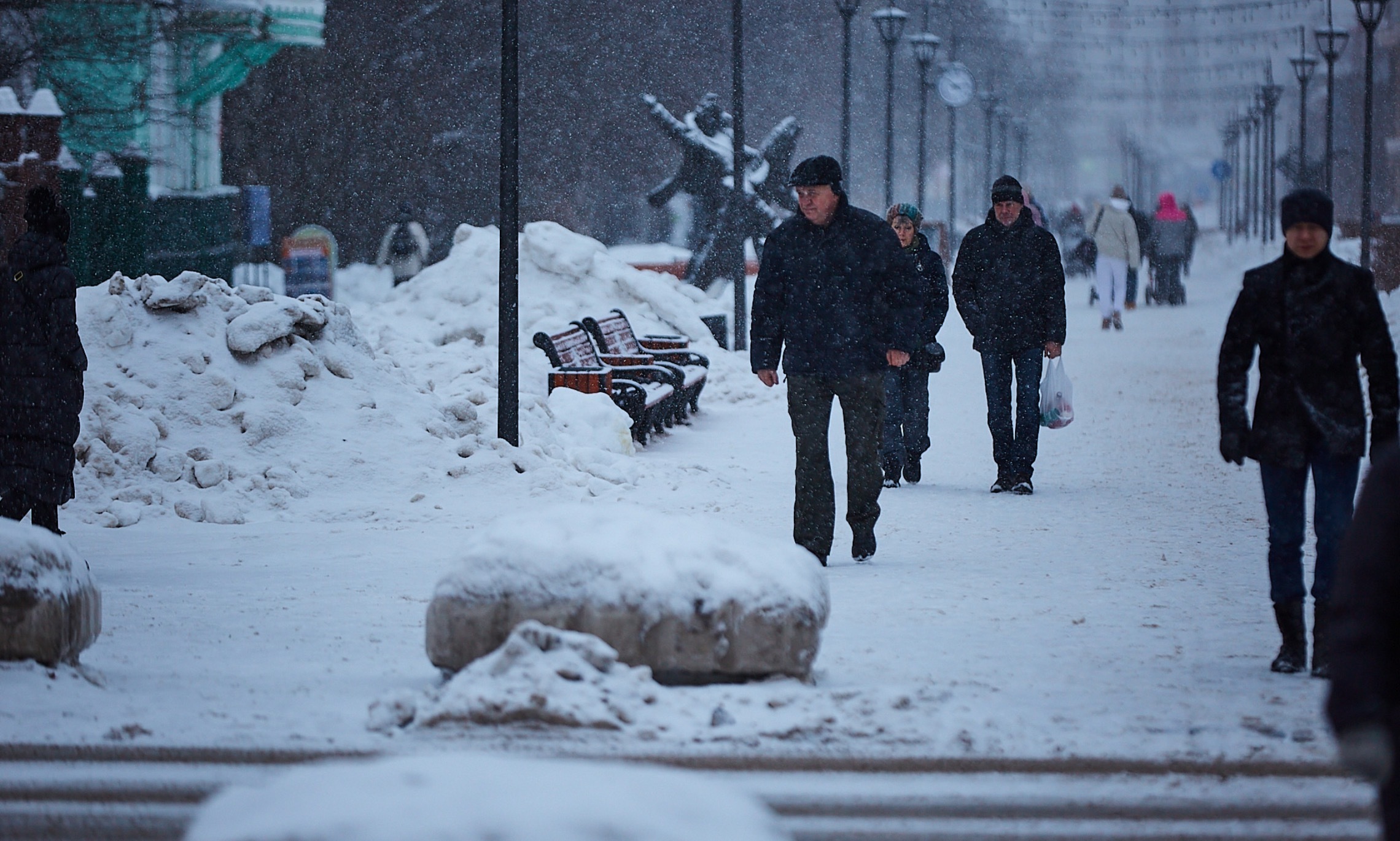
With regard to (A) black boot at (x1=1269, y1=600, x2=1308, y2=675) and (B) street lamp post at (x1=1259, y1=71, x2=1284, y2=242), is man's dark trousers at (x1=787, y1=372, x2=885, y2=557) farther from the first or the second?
(B) street lamp post at (x1=1259, y1=71, x2=1284, y2=242)

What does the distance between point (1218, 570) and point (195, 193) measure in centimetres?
2714

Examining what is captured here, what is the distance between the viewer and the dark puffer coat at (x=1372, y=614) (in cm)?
279

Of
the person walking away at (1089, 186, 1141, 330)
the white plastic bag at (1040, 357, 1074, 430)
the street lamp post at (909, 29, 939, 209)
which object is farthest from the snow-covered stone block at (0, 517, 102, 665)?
the street lamp post at (909, 29, 939, 209)

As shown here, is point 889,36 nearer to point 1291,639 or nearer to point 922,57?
point 922,57

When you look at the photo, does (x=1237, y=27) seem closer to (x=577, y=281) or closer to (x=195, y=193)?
(x=195, y=193)

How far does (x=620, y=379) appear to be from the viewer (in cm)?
1395

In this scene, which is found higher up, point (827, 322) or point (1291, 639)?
point (827, 322)

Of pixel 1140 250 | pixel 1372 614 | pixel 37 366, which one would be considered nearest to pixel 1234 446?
pixel 1372 614

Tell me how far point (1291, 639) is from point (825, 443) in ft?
8.68

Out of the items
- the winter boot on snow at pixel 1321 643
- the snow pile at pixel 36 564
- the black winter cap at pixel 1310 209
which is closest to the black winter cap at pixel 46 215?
the snow pile at pixel 36 564

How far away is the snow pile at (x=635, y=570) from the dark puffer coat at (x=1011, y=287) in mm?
5036

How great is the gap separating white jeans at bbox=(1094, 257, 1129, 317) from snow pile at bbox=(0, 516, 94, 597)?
68.9 ft

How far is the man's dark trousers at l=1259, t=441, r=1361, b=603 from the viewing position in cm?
576

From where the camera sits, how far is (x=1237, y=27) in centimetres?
13362
